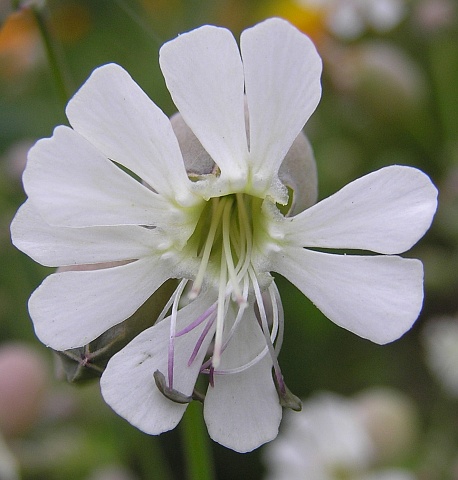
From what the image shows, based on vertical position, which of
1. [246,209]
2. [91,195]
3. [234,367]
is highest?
[91,195]

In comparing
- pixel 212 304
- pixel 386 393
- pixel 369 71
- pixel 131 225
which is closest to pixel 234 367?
pixel 212 304

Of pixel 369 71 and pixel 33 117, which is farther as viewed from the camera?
pixel 33 117

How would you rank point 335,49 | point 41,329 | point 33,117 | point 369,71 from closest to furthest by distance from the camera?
point 41,329
point 369,71
point 335,49
point 33,117

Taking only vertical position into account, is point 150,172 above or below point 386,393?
above

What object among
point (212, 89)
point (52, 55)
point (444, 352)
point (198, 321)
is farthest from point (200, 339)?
point (444, 352)

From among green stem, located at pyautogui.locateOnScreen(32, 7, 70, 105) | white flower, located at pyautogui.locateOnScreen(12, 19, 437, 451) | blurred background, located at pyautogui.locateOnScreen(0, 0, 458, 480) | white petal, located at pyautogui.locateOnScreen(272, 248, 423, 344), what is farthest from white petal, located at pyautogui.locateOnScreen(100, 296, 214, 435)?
blurred background, located at pyautogui.locateOnScreen(0, 0, 458, 480)

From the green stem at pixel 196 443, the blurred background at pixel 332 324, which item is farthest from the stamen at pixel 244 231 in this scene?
the blurred background at pixel 332 324

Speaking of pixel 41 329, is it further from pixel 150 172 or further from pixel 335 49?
pixel 335 49
